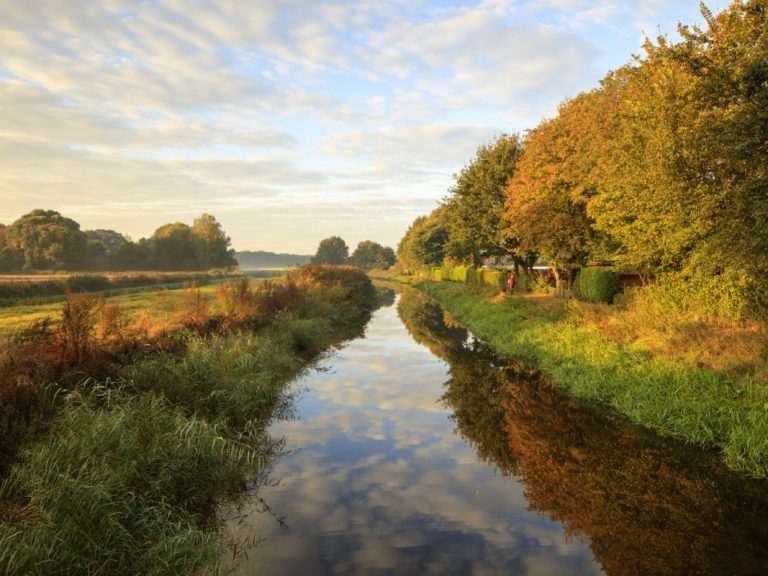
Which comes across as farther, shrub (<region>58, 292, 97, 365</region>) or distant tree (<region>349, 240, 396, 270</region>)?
distant tree (<region>349, 240, 396, 270</region>)

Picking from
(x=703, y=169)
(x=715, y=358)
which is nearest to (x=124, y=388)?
(x=715, y=358)

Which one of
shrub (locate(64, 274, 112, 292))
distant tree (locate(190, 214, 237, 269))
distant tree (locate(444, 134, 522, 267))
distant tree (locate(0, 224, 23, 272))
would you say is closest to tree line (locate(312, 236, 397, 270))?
distant tree (locate(190, 214, 237, 269))

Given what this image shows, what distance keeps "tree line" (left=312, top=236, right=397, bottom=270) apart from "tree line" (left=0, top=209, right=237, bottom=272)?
3115 cm

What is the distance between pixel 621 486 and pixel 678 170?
1004 centimetres

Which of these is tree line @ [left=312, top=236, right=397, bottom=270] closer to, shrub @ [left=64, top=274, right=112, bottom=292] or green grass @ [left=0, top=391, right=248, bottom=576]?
shrub @ [left=64, top=274, right=112, bottom=292]

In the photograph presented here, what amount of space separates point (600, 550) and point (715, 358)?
6.92m

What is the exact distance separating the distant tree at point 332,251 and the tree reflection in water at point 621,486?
164554mm

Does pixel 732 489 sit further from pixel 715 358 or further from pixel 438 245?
pixel 438 245

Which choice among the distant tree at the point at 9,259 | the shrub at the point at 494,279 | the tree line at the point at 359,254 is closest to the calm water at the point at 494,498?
the shrub at the point at 494,279

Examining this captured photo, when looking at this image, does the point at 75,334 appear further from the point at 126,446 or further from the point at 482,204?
the point at 482,204

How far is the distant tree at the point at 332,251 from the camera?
575 feet

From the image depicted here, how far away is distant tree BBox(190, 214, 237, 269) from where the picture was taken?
360 feet

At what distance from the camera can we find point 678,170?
13.3 meters

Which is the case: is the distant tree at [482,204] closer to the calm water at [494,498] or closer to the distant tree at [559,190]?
the distant tree at [559,190]
